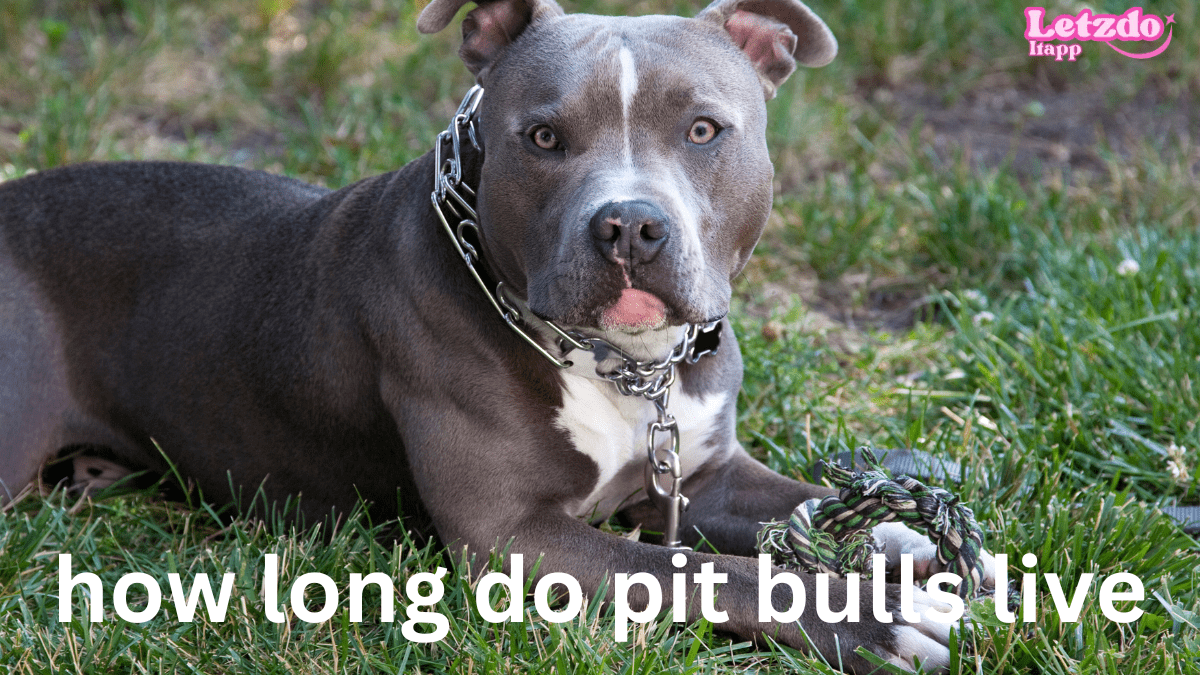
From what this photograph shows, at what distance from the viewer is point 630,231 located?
2.56m

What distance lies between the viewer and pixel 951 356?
4.27 meters

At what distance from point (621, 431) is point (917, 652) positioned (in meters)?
0.89

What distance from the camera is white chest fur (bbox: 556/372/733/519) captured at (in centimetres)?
301

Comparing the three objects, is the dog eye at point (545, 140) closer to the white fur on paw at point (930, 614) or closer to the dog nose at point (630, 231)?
the dog nose at point (630, 231)

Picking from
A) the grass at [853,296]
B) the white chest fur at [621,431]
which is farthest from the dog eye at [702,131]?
the grass at [853,296]

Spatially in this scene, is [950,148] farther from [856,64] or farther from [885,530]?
[885,530]

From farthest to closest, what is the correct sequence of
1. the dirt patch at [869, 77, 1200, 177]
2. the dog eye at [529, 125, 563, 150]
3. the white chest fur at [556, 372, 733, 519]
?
the dirt patch at [869, 77, 1200, 177]
the white chest fur at [556, 372, 733, 519]
the dog eye at [529, 125, 563, 150]

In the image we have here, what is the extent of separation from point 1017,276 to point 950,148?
1435mm

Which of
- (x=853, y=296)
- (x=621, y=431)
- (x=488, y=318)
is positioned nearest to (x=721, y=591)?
(x=621, y=431)

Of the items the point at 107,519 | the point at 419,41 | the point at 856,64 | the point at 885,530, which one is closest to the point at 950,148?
the point at 856,64

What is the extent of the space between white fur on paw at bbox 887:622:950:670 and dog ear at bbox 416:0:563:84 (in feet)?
5.49

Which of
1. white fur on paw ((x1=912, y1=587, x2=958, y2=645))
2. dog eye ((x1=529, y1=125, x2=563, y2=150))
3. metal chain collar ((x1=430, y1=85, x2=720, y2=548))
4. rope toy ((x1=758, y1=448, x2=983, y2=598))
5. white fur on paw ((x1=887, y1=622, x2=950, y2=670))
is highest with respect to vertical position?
dog eye ((x1=529, y1=125, x2=563, y2=150))

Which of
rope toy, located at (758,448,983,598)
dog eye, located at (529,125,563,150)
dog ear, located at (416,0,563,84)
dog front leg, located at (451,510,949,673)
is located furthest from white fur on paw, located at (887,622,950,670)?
dog ear, located at (416,0,563,84)

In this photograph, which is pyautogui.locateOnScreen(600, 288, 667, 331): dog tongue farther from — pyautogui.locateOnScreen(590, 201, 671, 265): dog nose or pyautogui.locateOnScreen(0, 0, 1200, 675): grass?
pyautogui.locateOnScreen(0, 0, 1200, 675): grass
